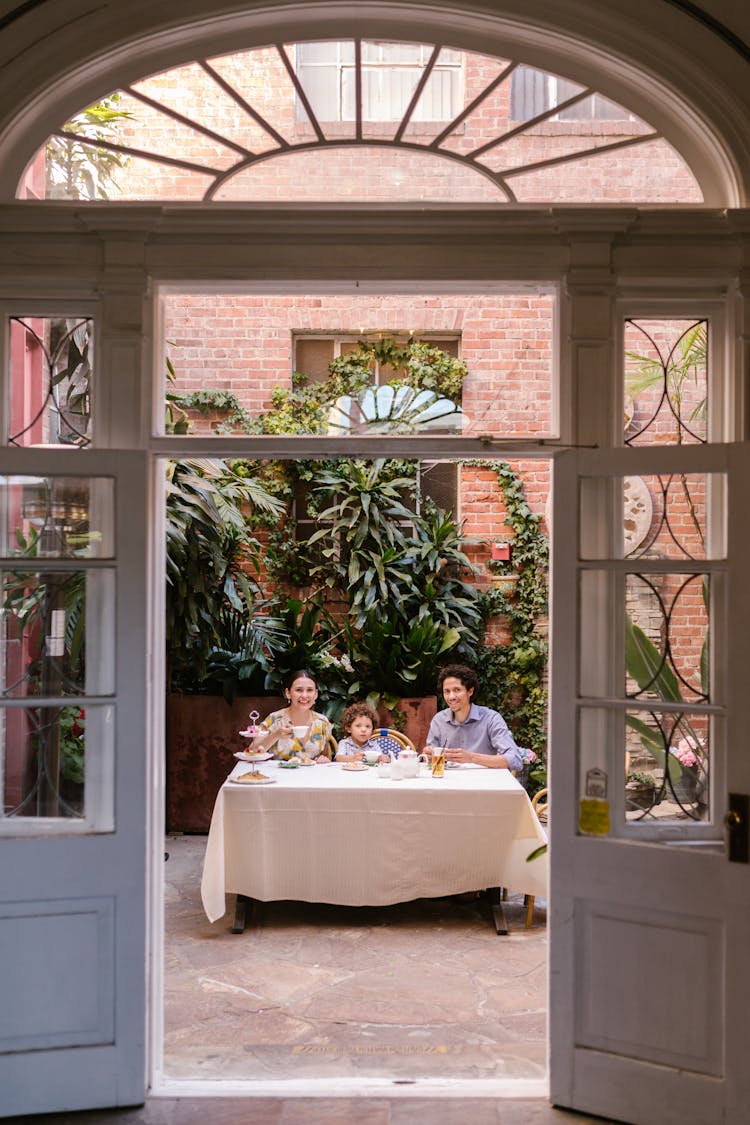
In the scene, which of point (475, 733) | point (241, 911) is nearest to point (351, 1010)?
point (241, 911)

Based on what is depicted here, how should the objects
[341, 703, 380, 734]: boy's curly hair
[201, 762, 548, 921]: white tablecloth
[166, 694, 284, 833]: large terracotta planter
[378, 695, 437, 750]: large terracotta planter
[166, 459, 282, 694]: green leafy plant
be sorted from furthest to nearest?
1. [378, 695, 437, 750]: large terracotta planter
2. [166, 694, 284, 833]: large terracotta planter
3. [166, 459, 282, 694]: green leafy plant
4. [341, 703, 380, 734]: boy's curly hair
5. [201, 762, 548, 921]: white tablecloth

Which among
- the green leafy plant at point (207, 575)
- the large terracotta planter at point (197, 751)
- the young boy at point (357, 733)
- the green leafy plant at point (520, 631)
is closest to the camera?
the young boy at point (357, 733)

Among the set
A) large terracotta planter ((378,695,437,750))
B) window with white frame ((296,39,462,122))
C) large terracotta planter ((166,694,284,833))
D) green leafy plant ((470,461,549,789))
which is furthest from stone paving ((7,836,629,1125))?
window with white frame ((296,39,462,122))

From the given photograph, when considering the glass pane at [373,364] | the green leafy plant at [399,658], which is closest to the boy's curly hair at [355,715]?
the green leafy plant at [399,658]

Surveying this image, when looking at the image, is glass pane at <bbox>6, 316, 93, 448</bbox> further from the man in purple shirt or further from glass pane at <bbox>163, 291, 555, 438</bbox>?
the man in purple shirt

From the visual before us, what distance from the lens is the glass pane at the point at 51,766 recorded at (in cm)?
328

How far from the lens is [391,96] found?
336 cm

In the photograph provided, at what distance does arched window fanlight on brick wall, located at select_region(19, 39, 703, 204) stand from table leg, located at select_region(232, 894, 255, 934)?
3495 mm

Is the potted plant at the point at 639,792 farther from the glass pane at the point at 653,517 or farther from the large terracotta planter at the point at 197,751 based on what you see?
the large terracotta planter at the point at 197,751

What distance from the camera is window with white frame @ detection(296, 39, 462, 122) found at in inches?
131

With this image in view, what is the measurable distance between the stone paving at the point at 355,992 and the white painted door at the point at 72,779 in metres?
0.53

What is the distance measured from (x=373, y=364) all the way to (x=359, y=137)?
9.25 feet

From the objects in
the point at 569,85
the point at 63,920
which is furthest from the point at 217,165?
the point at 63,920

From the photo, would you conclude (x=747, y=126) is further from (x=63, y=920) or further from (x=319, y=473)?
(x=319, y=473)
